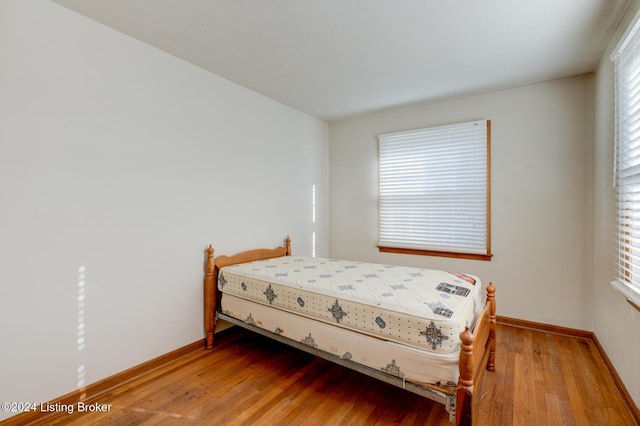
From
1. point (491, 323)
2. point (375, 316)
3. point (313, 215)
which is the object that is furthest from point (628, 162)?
point (313, 215)

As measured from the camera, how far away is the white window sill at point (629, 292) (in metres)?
1.77

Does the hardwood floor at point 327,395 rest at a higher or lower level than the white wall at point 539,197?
lower

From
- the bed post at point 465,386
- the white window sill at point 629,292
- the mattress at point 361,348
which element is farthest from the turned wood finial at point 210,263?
the white window sill at point 629,292

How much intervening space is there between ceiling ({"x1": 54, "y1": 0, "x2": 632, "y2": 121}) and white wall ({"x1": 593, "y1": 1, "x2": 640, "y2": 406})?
284mm

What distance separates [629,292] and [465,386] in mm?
1299

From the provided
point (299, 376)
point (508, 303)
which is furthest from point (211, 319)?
point (508, 303)

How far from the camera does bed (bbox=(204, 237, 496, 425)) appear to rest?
64.4 inches

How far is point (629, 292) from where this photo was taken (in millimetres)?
1896

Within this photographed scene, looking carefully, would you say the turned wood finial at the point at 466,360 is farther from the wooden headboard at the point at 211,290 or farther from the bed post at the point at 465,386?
the wooden headboard at the point at 211,290

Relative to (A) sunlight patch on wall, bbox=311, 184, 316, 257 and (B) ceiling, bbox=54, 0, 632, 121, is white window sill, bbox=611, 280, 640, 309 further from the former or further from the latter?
(A) sunlight patch on wall, bbox=311, 184, 316, 257

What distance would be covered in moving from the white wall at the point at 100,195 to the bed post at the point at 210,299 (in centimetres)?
7

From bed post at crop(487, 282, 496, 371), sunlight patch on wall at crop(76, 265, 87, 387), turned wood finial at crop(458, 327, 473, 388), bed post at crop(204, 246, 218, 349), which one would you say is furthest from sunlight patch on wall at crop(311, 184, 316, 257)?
turned wood finial at crop(458, 327, 473, 388)

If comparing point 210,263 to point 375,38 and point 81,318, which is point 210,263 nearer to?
point 81,318

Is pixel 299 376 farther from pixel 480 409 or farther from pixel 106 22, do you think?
pixel 106 22
